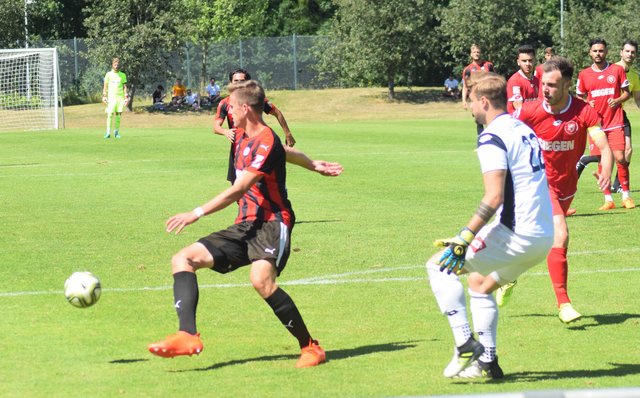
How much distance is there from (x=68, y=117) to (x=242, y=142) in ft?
Result: 146

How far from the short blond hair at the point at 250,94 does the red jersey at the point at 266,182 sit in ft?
0.61

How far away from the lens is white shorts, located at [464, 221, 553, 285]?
6.63 meters

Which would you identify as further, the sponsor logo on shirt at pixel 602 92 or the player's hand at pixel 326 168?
the sponsor logo on shirt at pixel 602 92

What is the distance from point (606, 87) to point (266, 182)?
10.1m

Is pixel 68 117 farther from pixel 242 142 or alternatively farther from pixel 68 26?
pixel 242 142

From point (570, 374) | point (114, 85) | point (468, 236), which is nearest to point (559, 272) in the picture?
point (570, 374)

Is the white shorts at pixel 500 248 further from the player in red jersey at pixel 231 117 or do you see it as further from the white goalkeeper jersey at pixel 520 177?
the player in red jersey at pixel 231 117

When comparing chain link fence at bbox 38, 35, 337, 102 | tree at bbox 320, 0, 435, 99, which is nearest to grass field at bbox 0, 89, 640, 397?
tree at bbox 320, 0, 435, 99

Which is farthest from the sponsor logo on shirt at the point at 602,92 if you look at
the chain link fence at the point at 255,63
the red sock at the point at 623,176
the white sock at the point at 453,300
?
the chain link fence at the point at 255,63

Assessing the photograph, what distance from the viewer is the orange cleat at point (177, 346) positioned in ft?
22.6

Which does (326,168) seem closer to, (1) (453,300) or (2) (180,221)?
(2) (180,221)

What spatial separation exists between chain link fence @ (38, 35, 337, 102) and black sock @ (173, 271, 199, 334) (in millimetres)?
52118

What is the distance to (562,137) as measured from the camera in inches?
377

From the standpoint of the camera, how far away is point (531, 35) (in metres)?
60.2
